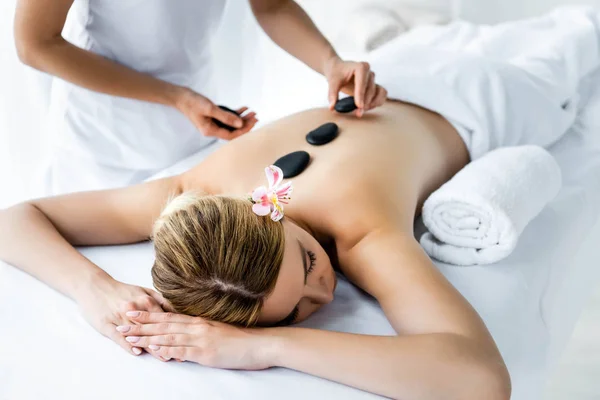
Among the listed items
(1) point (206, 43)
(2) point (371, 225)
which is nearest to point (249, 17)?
(1) point (206, 43)

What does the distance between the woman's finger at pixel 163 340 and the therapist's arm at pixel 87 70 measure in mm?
744

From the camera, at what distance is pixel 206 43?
6.56 ft

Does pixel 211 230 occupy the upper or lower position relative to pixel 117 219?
upper

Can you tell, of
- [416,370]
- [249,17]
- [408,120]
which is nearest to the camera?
[416,370]

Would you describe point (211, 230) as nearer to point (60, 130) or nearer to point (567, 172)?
point (60, 130)

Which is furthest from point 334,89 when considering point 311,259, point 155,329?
point 155,329

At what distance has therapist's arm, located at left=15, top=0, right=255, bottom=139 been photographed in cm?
157

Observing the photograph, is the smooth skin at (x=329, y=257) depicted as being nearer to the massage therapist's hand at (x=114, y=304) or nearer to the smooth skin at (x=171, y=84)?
the massage therapist's hand at (x=114, y=304)

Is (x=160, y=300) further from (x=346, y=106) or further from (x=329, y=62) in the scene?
(x=329, y=62)

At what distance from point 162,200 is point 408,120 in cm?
64

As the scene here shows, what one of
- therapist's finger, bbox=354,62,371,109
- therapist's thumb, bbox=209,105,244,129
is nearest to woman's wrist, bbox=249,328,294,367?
therapist's finger, bbox=354,62,371,109

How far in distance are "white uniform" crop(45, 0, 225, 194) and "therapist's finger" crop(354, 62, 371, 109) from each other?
47 centimetres

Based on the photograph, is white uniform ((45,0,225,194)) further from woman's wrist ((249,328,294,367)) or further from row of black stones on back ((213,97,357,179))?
woman's wrist ((249,328,294,367))

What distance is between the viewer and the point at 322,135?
162 centimetres
